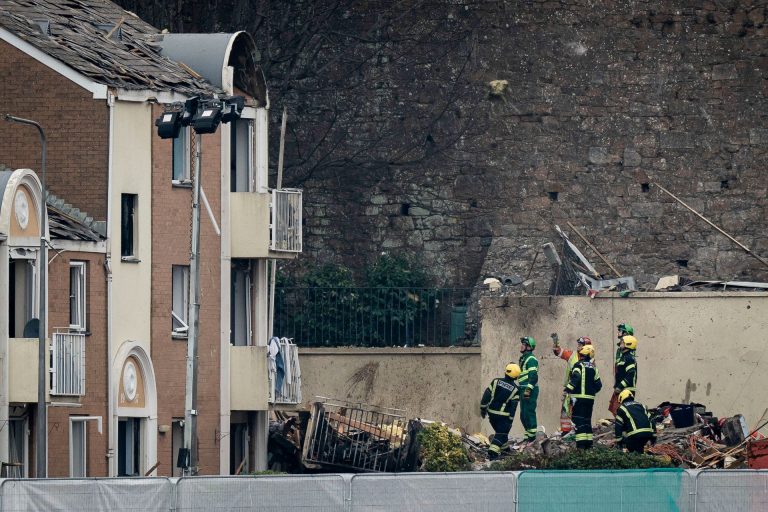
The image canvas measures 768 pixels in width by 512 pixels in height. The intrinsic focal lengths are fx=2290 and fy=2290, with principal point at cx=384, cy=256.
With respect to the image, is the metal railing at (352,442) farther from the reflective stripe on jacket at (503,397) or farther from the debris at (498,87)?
the debris at (498,87)

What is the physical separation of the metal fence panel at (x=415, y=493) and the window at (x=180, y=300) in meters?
11.3

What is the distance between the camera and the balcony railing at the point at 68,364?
29.5 m

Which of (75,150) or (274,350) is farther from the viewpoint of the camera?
(274,350)

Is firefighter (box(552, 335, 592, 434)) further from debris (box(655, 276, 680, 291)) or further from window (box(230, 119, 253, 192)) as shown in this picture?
window (box(230, 119, 253, 192))

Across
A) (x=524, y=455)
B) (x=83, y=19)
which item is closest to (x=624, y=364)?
(x=524, y=455)

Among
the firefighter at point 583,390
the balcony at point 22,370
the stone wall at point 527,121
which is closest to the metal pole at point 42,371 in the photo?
the balcony at point 22,370

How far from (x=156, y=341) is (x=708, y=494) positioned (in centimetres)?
1180

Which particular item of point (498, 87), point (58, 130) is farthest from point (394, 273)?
point (58, 130)

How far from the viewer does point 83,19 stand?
35.1 metres

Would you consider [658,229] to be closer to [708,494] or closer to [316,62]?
[316,62]

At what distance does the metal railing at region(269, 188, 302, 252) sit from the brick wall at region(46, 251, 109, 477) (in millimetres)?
4145

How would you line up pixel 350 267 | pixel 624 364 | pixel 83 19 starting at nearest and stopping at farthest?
1. pixel 624 364
2. pixel 83 19
3. pixel 350 267

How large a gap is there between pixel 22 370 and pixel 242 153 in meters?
7.87

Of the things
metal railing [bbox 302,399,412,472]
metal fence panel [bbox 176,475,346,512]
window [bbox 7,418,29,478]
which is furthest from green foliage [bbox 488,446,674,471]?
metal fence panel [bbox 176,475,346,512]
